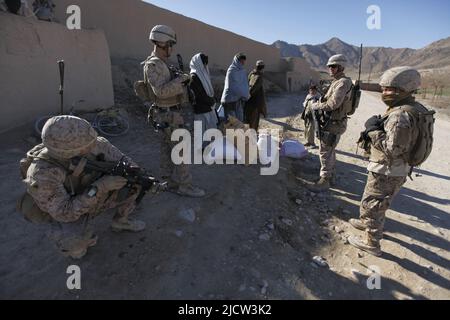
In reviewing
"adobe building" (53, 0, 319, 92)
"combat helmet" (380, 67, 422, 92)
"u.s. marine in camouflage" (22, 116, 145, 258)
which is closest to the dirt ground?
"u.s. marine in camouflage" (22, 116, 145, 258)

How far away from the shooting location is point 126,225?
2.67m

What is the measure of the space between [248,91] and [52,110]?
3.41 m

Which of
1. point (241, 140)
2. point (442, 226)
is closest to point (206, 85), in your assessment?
point (241, 140)

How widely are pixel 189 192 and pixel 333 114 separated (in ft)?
6.48

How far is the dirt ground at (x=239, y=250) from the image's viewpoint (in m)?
2.23

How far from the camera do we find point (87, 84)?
19.6 ft

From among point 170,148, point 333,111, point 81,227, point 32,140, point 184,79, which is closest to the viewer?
point 81,227

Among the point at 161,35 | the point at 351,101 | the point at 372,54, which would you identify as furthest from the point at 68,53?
the point at 372,54

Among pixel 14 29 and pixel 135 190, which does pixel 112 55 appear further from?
pixel 135 190

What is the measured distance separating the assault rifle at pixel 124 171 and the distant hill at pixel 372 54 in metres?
77.4

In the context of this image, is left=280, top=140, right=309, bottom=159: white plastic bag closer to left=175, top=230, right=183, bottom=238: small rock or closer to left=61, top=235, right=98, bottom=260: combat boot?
left=175, top=230, right=183, bottom=238: small rock

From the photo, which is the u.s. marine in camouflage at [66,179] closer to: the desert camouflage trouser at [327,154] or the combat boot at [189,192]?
the combat boot at [189,192]

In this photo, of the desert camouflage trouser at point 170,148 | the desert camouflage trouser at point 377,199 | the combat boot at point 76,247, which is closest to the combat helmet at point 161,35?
the desert camouflage trouser at point 170,148

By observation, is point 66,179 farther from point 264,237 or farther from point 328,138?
point 328,138
